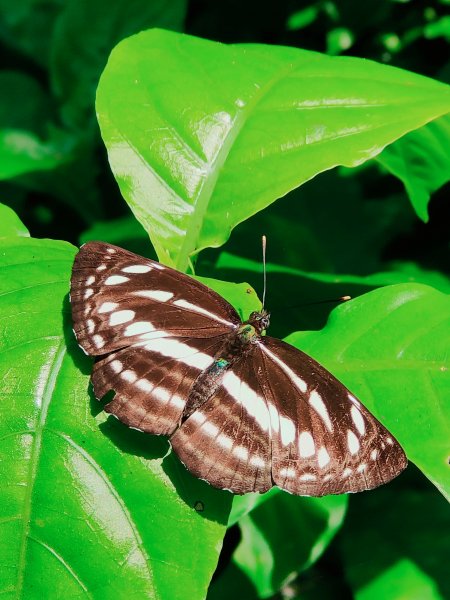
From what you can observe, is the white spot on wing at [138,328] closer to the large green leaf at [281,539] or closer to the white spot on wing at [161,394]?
the white spot on wing at [161,394]

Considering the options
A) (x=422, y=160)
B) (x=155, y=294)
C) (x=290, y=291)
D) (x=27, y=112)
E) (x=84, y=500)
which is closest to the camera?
(x=84, y=500)

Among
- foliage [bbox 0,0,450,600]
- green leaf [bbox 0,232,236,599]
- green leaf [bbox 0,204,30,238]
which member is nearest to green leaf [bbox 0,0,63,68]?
foliage [bbox 0,0,450,600]

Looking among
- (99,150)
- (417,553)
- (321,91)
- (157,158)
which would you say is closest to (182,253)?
(157,158)

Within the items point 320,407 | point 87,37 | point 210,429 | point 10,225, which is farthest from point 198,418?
point 87,37

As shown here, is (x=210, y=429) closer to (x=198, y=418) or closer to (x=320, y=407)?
(x=198, y=418)

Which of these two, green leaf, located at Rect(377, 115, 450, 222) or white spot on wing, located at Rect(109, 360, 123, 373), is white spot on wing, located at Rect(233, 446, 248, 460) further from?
green leaf, located at Rect(377, 115, 450, 222)

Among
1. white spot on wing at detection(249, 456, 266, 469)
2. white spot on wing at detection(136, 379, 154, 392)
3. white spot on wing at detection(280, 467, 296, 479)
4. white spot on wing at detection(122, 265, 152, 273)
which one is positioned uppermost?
white spot on wing at detection(122, 265, 152, 273)
